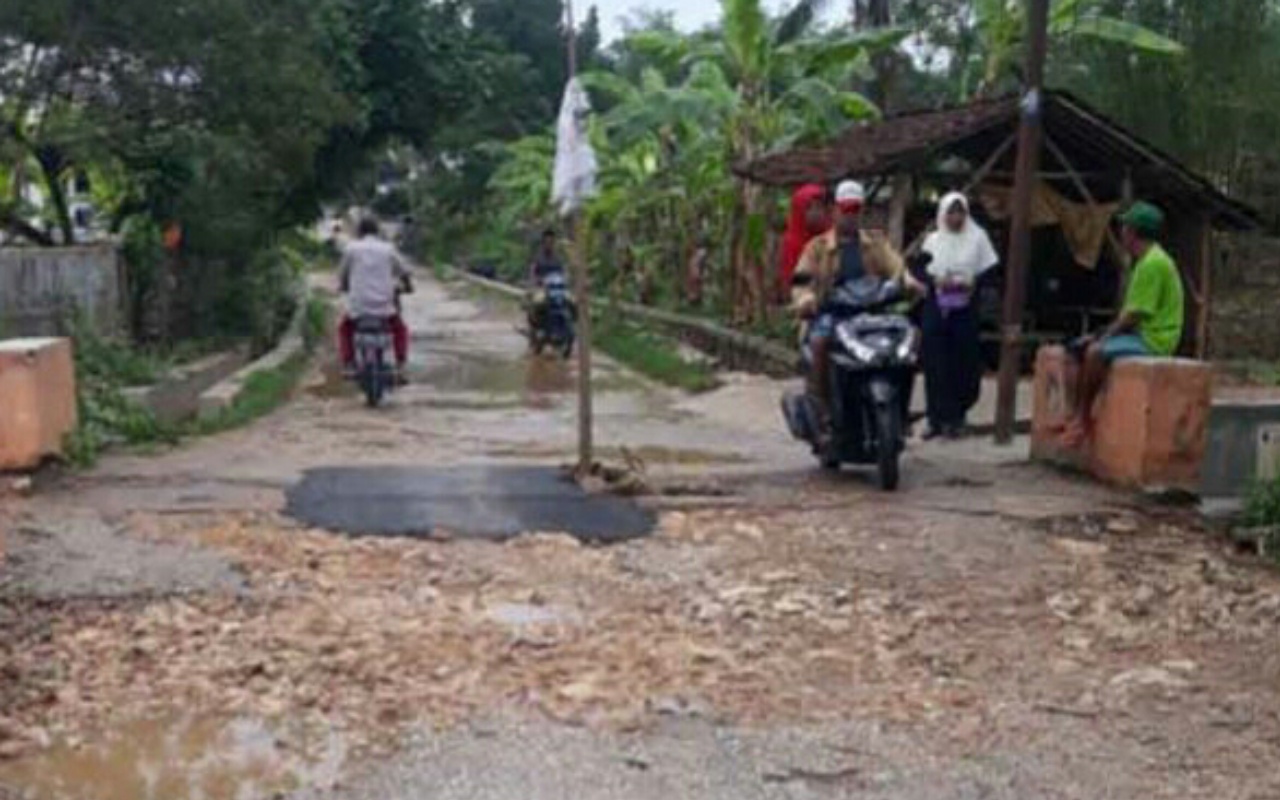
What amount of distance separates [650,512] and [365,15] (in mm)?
16906

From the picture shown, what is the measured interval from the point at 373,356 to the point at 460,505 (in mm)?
6869

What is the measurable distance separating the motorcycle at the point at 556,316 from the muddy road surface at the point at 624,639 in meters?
12.4

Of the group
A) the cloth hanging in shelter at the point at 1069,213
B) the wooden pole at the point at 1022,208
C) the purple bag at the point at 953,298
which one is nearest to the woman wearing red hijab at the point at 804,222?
the purple bag at the point at 953,298

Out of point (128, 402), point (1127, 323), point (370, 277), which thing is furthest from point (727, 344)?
point (1127, 323)

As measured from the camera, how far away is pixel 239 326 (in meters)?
21.0

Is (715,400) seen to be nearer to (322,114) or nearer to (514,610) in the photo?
(322,114)

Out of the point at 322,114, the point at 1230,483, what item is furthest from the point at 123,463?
the point at 322,114

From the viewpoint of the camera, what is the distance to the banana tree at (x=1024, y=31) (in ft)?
59.5

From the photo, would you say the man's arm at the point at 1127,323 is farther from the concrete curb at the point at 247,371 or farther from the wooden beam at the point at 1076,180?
the concrete curb at the point at 247,371

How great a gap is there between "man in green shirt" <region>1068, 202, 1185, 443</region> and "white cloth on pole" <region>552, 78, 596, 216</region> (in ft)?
9.40

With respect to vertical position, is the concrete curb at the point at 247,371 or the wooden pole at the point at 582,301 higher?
the wooden pole at the point at 582,301

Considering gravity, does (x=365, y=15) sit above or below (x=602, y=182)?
above

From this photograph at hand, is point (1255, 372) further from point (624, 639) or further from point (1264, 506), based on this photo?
point (624, 639)

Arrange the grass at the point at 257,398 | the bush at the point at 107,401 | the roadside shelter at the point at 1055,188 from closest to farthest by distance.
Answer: the bush at the point at 107,401, the grass at the point at 257,398, the roadside shelter at the point at 1055,188
